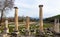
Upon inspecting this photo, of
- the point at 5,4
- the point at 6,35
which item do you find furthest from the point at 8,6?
the point at 6,35

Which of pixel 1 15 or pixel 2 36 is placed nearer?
pixel 2 36

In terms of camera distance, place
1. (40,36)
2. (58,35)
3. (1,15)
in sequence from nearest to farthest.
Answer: (58,35), (40,36), (1,15)

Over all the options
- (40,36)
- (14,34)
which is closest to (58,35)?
(40,36)

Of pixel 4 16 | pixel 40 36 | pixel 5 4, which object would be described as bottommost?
pixel 40 36

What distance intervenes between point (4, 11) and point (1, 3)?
1.80 metres

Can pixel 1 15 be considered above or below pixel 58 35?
above

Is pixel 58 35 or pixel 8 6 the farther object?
pixel 8 6

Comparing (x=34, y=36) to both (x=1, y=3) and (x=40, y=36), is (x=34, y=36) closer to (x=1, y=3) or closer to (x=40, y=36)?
(x=40, y=36)

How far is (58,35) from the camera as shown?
12.3 m

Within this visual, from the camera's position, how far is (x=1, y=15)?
41000mm

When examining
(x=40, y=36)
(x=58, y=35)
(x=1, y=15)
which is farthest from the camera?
(x=1, y=15)

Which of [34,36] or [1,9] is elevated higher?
[1,9]

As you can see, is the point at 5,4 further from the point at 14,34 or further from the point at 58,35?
the point at 58,35

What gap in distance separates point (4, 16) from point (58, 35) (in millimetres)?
30238
